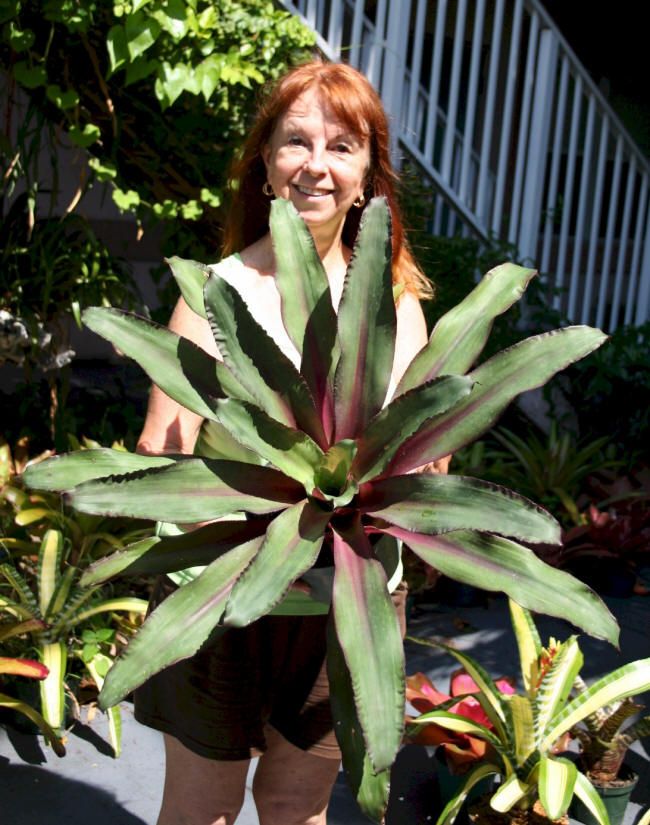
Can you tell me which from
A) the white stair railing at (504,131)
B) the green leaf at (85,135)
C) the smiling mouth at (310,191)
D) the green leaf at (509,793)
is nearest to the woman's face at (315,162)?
the smiling mouth at (310,191)

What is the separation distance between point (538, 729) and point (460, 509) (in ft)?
5.91

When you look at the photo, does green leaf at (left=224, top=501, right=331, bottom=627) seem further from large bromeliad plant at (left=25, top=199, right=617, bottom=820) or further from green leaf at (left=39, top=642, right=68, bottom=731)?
green leaf at (left=39, top=642, right=68, bottom=731)

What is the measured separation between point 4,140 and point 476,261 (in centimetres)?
260

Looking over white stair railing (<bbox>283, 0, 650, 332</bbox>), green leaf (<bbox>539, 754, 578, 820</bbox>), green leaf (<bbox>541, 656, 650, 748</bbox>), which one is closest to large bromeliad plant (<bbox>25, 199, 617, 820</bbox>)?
green leaf (<bbox>539, 754, 578, 820</bbox>)

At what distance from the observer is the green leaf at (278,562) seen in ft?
4.13

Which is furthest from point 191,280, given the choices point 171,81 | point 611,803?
point 171,81

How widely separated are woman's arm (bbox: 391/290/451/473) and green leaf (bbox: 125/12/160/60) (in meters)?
1.98

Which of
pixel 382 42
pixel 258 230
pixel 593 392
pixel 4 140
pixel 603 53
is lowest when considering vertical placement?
pixel 593 392

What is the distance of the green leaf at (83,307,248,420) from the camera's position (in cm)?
146

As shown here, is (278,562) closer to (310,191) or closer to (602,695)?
(310,191)

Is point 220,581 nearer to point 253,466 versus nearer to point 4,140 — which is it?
point 253,466

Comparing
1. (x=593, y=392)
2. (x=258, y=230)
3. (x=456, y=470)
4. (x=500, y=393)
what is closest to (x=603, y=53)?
(x=593, y=392)

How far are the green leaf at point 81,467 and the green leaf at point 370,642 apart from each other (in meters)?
0.29

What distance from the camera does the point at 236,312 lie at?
4.60ft
